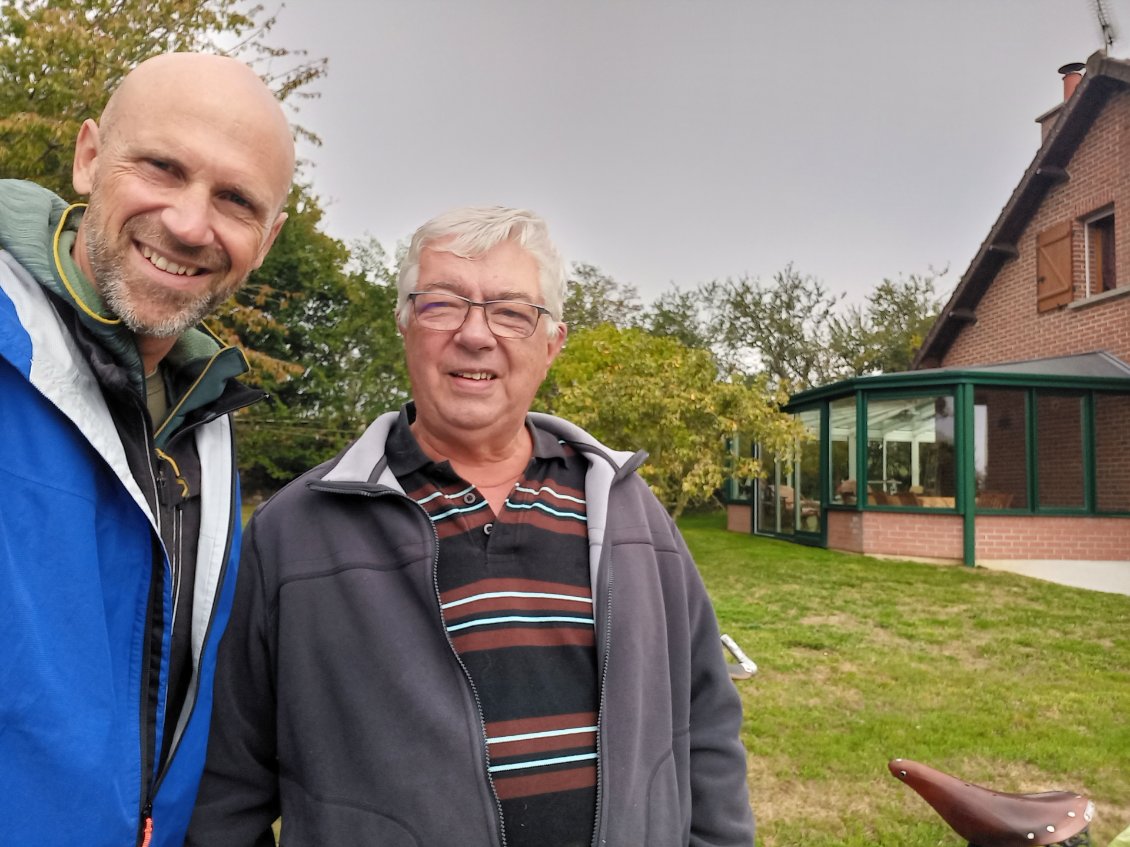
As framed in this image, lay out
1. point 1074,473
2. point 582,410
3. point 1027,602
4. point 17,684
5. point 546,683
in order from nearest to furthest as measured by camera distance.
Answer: point 17,684
point 546,683
point 1027,602
point 582,410
point 1074,473

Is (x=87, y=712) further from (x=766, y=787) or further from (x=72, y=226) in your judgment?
(x=766, y=787)

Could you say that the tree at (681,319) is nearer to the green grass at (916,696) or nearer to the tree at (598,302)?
the tree at (598,302)

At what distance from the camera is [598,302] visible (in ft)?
107

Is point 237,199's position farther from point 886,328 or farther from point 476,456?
point 886,328

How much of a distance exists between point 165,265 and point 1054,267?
16614 millimetres

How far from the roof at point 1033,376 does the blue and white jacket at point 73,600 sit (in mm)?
13774

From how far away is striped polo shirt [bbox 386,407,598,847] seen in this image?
1629mm

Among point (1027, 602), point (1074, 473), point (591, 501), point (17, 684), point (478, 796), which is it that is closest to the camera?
point (17, 684)

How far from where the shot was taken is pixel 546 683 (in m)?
1.69

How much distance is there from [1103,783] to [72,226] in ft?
18.1

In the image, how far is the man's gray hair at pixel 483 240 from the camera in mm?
1922

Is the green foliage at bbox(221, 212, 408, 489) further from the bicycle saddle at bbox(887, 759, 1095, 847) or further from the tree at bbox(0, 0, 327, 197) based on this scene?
the bicycle saddle at bbox(887, 759, 1095, 847)

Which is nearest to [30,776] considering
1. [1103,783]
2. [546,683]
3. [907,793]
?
[546,683]

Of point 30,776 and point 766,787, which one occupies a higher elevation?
point 30,776
